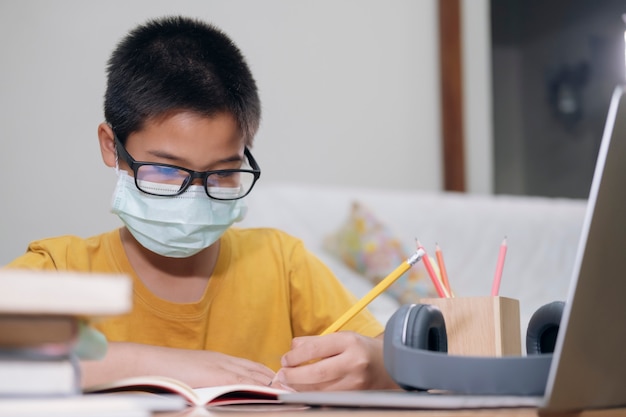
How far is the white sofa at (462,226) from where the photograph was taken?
83.3 inches

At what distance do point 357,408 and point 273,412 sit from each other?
0.07 metres

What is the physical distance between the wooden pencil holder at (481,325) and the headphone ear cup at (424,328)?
0.19 feet

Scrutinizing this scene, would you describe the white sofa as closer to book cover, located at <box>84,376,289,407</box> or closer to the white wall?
the white wall

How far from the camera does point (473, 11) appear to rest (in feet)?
9.22

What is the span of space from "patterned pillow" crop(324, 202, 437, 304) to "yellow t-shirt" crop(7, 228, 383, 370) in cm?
76

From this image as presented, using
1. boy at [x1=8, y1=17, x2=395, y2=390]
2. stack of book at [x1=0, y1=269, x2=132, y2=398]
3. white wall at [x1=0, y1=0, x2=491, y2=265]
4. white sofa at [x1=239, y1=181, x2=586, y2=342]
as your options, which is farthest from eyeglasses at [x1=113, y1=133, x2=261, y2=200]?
white wall at [x1=0, y1=0, x2=491, y2=265]

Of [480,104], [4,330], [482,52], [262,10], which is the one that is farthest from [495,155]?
[4,330]

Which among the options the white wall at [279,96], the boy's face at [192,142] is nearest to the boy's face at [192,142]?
the boy's face at [192,142]

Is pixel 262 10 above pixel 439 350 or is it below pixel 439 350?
above

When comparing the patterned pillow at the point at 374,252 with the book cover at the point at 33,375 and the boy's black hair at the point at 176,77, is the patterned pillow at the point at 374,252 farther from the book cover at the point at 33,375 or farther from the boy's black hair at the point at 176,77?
the book cover at the point at 33,375

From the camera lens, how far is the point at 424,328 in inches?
23.3

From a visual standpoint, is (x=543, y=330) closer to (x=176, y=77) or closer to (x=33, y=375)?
(x=33, y=375)

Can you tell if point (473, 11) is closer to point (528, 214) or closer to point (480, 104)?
point (480, 104)

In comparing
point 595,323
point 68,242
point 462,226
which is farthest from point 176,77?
point 462,226
